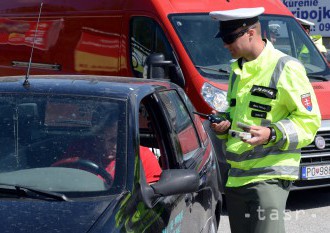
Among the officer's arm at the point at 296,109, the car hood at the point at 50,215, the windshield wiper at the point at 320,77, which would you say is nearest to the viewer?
the car hood at the point at 50,215

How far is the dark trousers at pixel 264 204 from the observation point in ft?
12.9

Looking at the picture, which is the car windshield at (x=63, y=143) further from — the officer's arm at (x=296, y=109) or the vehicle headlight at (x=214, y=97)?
the vehicle headlight at (x=214, y=97)

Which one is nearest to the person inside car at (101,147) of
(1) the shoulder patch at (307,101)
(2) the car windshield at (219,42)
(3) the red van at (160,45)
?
(1) the shoulder patch at (307,101)

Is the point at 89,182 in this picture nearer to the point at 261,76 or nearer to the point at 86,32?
the point at 261,76

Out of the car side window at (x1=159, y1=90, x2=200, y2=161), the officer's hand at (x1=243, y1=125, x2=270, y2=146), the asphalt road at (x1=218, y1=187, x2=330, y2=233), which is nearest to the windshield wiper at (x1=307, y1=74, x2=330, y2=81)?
the asphalt road at (x1=218, y1=187, x2=330, y2=233)

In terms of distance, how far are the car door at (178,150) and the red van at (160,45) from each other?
8.18 ft

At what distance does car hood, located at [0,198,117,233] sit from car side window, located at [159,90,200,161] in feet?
3.59

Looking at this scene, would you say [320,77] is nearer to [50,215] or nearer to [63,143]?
[63,143]

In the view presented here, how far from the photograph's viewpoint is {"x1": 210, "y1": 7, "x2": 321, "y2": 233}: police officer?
150 inches

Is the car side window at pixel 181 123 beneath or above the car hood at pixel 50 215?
beneath

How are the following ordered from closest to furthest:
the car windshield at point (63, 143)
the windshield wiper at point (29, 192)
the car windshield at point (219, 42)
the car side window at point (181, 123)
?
the windshield wiper at point (29, 192) → the car windshield at point (63, 143) → the car side window at point (181, 123) → the car windshield at point (219, 42)

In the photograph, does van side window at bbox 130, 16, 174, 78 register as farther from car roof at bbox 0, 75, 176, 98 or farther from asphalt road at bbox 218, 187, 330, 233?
car roof at bbox 0, 75, 176, 98

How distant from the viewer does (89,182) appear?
366cm

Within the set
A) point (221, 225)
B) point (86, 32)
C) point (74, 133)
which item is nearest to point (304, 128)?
point (74, 133)
